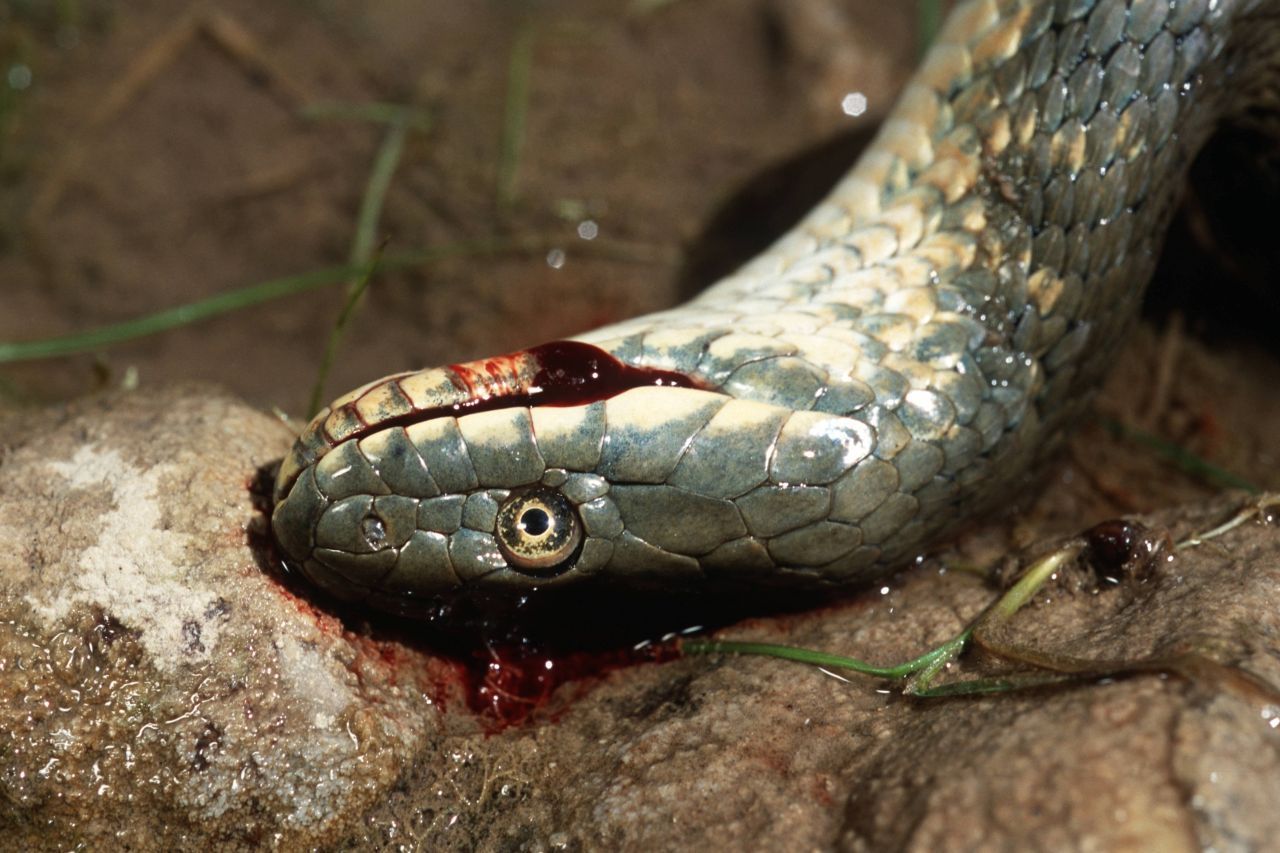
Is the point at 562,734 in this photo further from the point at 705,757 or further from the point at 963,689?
the point at 963,689

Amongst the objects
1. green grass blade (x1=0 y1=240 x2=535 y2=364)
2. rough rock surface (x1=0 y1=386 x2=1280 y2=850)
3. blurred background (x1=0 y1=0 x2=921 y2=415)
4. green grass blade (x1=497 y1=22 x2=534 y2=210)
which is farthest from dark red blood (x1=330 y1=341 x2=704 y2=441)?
green grass blade (x1=497 y1=22 x2=534 y2=210)

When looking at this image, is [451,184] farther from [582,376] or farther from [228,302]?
[582,376]

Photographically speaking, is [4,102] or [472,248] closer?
[472,248]

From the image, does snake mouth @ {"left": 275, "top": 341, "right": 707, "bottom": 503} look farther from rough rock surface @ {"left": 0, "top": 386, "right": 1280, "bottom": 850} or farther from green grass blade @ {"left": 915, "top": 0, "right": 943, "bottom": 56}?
green grass blade @ {"left": 915, "top": 0, "right": 943, "bottom": 56}

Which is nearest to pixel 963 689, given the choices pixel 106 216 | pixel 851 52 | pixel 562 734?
pixel 562 734

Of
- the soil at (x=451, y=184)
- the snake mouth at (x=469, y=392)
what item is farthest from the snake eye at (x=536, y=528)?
the soil at (x=451, y=184)
